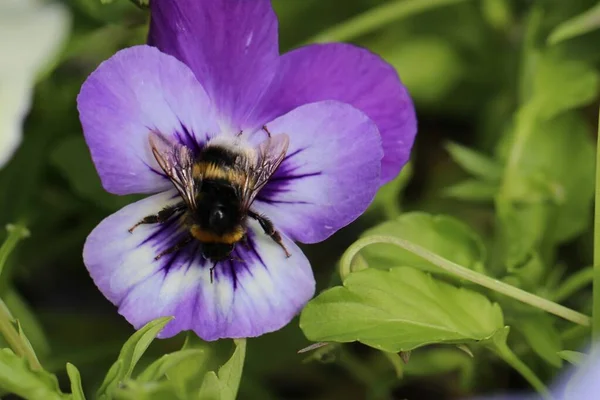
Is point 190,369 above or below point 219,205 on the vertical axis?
below

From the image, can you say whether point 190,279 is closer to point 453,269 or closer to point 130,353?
point 130,353

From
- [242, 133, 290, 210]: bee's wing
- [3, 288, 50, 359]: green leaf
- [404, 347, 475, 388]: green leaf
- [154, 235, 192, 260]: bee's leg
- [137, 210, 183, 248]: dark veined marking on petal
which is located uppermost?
[242, 133, 290, 210]: bee's wing

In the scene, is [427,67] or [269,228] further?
[427,67]

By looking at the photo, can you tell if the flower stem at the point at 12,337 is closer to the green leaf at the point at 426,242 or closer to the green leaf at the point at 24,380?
the green leaf at the point at 24,380

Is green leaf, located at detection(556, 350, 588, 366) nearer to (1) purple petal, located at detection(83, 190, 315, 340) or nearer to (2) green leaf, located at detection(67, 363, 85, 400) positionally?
(1) purple petal, located at detection(83, 190, 315, 340)

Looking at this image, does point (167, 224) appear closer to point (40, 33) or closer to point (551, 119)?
point (40, 33)

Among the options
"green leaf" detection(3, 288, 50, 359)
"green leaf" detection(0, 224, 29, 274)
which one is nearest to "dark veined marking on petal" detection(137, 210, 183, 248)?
"green leaf" detection(0, 224, 29, 274)

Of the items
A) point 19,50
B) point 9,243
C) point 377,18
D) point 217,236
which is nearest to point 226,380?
point 217,236
